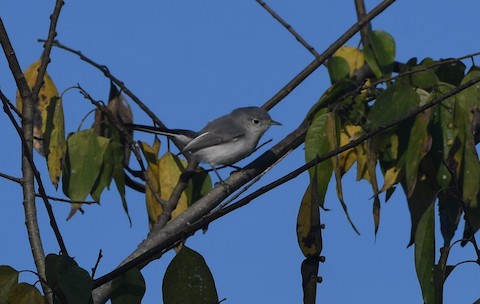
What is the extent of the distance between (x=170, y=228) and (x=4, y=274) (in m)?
1.15

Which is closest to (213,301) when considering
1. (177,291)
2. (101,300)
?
(177,291)

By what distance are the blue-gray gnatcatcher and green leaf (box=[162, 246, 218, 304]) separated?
120 inches

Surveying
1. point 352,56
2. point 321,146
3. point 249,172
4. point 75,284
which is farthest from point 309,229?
point 352,56

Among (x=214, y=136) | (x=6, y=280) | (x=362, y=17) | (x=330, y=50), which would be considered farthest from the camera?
(x=214, y=136)

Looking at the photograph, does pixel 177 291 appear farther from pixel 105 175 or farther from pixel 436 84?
pixel 436 84

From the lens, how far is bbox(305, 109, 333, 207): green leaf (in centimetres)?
333

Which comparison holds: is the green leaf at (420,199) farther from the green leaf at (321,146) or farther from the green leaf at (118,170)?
the green leaf at (118,170)

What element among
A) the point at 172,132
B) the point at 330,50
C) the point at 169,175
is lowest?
the point at 169,175

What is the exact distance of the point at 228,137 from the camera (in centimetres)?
599

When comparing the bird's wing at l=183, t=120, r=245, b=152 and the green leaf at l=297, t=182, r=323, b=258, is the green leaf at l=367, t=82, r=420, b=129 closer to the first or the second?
the green leaf at l=297, t=182, r=323, b=258

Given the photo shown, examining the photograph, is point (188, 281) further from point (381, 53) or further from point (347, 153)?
point (381, 53)

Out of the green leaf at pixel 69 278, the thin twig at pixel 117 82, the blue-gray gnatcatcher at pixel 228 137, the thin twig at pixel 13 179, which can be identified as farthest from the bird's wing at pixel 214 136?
the green leaf at pixel 69 278

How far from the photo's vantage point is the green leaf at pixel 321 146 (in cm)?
333

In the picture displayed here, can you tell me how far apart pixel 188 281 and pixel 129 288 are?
20 cm
